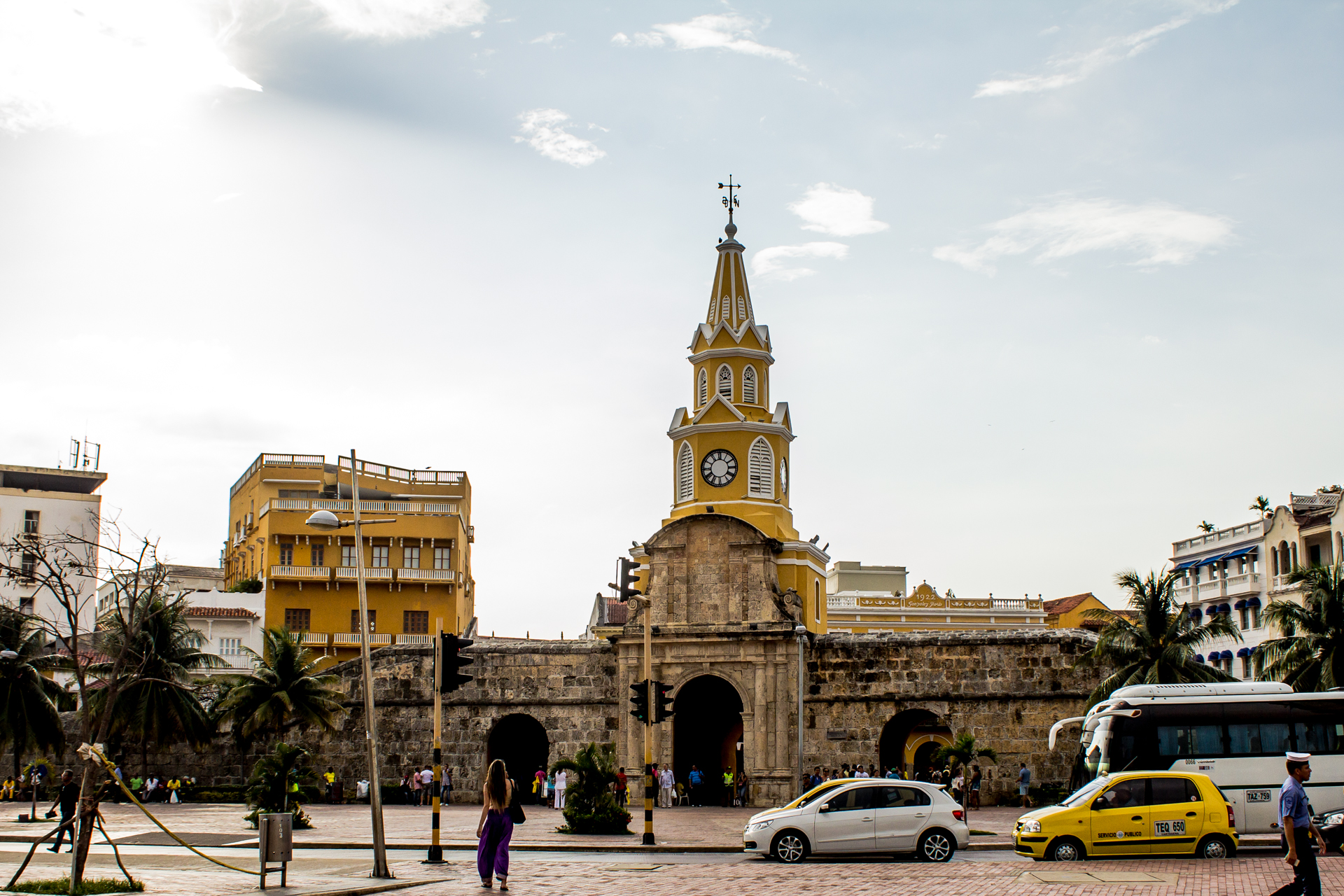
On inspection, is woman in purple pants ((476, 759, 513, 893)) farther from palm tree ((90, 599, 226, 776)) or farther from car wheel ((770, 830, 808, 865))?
palm tree ((90, 599, 226, 776))

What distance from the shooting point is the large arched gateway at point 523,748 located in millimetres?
47281

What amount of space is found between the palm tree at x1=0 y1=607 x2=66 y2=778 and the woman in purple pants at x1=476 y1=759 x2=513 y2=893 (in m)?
26.2

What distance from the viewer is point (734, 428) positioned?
45.2 m

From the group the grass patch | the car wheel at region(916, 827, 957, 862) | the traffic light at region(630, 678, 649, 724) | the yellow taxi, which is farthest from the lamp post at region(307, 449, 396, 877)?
the yellow taxi

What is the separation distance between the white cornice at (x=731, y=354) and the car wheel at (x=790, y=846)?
26.4 metres

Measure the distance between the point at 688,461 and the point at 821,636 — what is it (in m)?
8.38

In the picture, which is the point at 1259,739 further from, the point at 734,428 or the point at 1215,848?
the point at 734,428

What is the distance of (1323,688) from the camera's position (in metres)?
34.5

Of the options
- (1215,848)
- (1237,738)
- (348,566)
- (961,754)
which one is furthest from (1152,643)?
(348,566)

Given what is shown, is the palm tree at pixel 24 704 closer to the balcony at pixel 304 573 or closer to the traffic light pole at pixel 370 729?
the balcony at pixel 304 573

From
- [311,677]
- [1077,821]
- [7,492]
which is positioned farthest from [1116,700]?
[7,492]

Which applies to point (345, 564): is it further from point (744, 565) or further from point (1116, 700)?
point (1116, 700)

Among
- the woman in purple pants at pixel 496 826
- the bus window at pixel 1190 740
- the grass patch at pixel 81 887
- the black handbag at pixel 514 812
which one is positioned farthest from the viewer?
the bus window at pixel 1190 740

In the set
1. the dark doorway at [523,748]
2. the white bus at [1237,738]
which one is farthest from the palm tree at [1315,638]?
the dark doorway at [523,748]
